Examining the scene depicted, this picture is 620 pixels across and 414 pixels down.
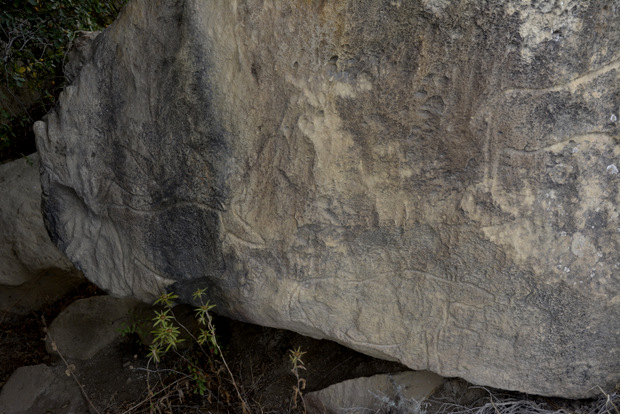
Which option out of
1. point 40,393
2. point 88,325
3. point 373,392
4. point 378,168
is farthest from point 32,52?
point 373,392

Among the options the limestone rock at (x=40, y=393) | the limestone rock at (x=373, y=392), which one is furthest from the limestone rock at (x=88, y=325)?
the limestone rock at (x=373, y=392)

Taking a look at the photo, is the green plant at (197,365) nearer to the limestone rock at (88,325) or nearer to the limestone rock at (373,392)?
the limestone rock at (88,325)

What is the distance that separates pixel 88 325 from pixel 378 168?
7.37 feet

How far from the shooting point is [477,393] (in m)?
2.33

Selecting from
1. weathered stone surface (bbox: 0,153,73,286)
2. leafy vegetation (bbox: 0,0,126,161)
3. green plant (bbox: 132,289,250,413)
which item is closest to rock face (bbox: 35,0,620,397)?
green plant (bbox: 132,289,250,413)

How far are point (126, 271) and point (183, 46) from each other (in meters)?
0.99

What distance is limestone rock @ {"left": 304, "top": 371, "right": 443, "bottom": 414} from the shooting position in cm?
232

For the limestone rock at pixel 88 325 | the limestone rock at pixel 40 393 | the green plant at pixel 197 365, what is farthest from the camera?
the limestone rock at pixel 88 325

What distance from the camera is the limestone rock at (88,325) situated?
3134 millimetres

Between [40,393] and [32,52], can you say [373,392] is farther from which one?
[32,52]

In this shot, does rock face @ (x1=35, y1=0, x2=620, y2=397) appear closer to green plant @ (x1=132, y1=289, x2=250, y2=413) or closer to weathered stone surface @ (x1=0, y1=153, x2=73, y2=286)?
green plant @ (x1=132, y1=289, x2=250, y2=413)

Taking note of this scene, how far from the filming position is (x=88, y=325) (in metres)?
3.21

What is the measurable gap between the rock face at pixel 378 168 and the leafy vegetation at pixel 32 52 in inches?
49.6

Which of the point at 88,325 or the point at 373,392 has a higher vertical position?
the point at 373,392
